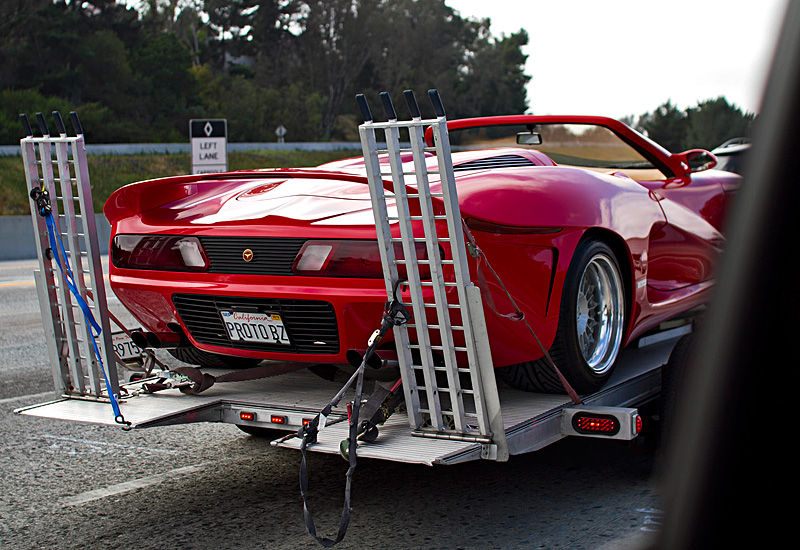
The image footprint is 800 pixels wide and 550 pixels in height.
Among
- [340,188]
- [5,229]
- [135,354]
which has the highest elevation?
[340,188]

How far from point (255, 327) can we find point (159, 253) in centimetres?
61

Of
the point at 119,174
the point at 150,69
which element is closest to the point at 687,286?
the point at 119,174

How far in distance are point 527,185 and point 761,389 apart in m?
2.60

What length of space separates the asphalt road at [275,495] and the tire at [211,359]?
0.45 meters

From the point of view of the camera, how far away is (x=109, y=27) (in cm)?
5231

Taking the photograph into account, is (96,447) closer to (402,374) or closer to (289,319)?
(289,319)

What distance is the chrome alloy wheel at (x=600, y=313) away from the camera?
143 inches

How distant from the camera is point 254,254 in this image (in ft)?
11.6

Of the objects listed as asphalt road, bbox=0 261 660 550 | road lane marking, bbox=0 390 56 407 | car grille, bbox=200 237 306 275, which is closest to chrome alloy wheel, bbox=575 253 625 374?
asphalt road, bbox=0 261 660 550

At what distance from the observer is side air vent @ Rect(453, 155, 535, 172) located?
13.2 ft

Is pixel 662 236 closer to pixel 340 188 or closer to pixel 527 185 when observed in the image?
pixel 527 185

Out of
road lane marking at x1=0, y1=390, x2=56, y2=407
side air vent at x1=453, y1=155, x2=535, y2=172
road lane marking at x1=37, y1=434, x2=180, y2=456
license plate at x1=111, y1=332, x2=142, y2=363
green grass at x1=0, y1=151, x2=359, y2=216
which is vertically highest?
side air vent at x1=453, y1=155, x2=535, y2=172

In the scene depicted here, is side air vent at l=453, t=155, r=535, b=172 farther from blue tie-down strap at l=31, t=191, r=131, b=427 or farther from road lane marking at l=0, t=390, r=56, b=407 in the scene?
road lane marking at l=0, t=390, r=56, b=407

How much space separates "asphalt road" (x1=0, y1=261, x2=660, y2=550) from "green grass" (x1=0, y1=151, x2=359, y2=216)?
69.6 ft
